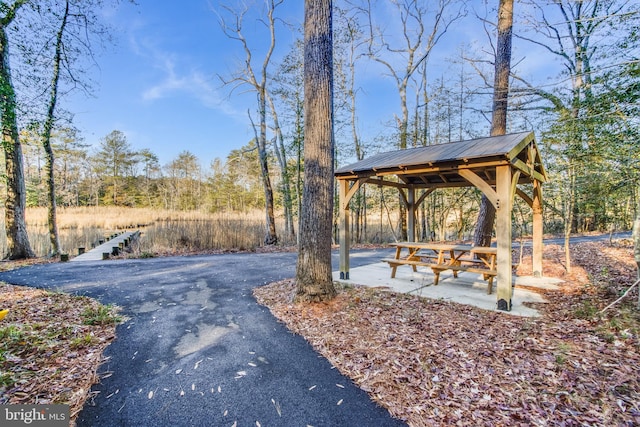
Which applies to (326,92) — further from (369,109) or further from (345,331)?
(369,109)

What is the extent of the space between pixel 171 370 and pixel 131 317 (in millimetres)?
1597

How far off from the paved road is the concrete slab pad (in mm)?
2183

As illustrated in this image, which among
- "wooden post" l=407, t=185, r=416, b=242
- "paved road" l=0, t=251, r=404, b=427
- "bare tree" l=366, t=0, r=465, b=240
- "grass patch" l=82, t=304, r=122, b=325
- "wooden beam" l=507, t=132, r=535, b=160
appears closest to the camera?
"paved road" l=0, t=251, r=404, b=427

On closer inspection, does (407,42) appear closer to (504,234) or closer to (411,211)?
(411,211)

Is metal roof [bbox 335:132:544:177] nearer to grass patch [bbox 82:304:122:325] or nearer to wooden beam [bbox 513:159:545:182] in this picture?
wooden beam [bbox 513:159:545:182]

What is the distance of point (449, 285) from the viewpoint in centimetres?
473

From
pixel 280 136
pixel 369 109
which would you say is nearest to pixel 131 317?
pixel 280 136

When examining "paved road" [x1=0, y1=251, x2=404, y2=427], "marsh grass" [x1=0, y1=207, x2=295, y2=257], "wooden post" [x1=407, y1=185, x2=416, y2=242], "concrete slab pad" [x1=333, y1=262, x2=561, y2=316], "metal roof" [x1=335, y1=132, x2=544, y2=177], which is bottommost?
"paved road" [x1=0, y1=251, x2=404, y2=427]

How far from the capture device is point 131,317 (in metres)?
3.47

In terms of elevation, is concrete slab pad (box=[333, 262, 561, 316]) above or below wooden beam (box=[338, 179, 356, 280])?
below

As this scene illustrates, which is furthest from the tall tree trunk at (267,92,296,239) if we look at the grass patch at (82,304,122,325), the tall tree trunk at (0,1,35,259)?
the grass patch at (82,304,122,325)

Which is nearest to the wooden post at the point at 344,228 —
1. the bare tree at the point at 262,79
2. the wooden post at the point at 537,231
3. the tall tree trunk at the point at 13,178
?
the wooden post at the point at 537,231

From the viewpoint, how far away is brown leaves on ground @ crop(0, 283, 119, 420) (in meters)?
1.93


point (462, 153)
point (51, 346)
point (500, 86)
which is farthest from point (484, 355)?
point (500, 86)
